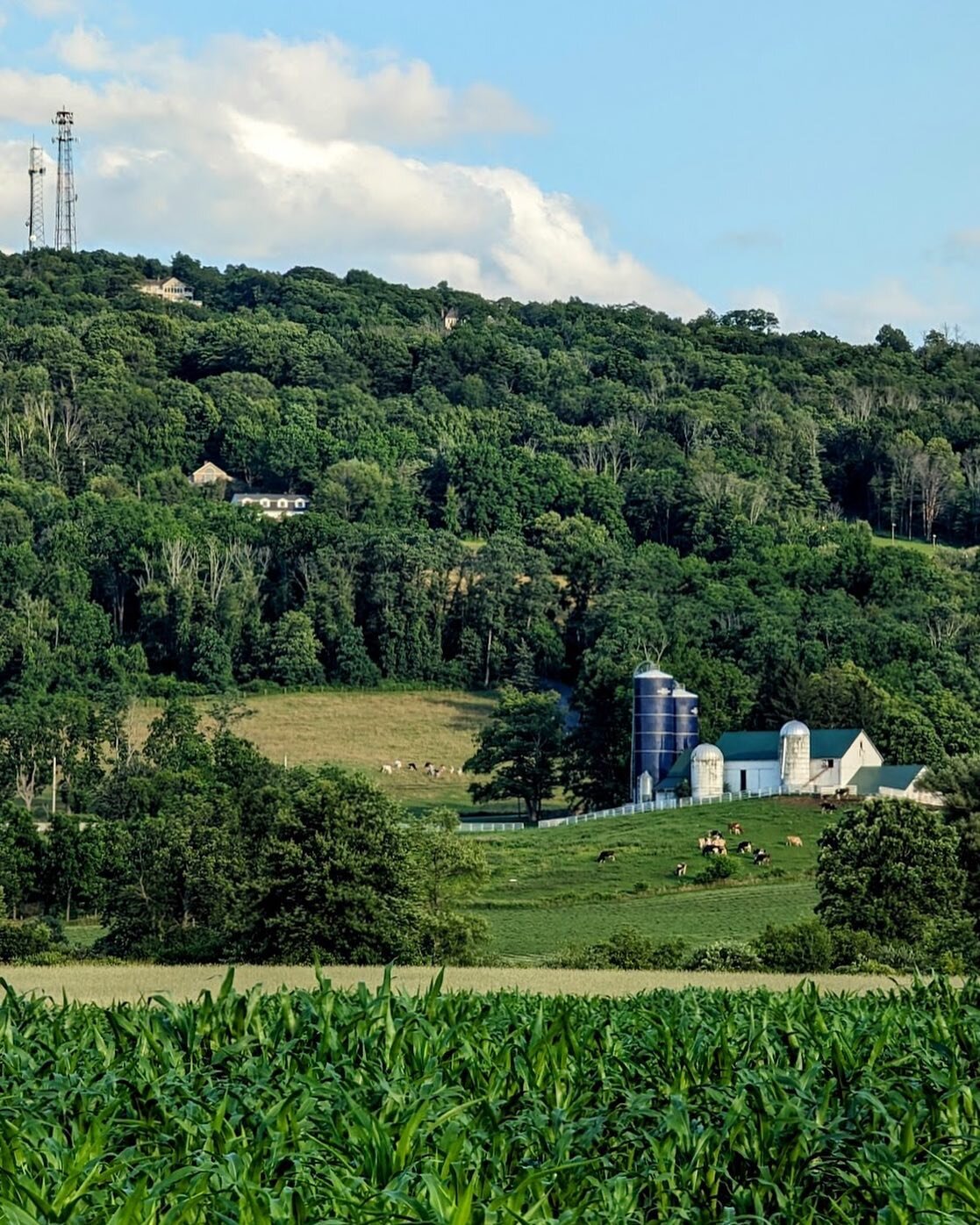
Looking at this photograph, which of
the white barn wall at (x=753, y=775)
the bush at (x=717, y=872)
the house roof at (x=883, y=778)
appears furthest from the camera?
the white barn wall at (x=753, y=775)

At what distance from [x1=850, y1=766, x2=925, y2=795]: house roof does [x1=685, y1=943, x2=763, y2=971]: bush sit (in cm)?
4583

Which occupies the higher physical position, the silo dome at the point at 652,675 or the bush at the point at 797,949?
the silo dome at the point at 652,675

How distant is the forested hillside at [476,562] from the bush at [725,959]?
58.4 meters

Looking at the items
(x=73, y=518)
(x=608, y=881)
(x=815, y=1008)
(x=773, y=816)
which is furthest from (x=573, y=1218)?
(x=73, y=518)

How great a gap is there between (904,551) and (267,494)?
5836cm

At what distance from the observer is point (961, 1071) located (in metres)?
16.8

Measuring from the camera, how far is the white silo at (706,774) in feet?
326

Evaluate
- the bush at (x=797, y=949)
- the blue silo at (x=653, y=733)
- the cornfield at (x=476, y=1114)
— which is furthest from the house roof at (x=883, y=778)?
the cornfield at (x=476, y=1114)

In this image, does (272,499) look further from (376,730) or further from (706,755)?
(706,755)

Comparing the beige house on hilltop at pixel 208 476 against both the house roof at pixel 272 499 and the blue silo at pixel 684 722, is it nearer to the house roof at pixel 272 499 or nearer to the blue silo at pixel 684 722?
the house roof at pixel 272 499

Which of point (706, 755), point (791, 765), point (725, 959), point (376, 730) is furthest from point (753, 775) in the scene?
point (725, 959)

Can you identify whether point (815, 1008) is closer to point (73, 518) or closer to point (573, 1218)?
point (573, 1218)

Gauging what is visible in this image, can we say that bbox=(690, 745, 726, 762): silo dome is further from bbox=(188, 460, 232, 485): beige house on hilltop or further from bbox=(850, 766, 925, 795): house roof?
bbox=(188, 460, 232, 485): beige house on hilltop

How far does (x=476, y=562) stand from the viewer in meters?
145
